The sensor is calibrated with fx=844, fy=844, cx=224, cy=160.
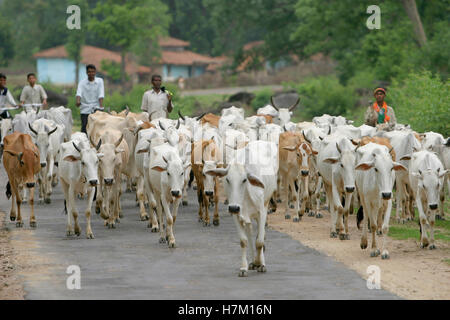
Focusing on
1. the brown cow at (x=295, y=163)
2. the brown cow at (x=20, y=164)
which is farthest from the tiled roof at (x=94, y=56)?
the brown cow at (x=20, y=164)

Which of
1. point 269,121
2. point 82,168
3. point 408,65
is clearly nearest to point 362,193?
point 82,168

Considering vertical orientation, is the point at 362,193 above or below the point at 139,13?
below

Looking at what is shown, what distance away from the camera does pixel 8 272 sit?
10.3 meters

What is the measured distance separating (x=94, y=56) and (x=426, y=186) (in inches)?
2092

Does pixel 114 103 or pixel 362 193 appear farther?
pixel 114 103

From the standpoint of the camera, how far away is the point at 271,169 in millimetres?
11016

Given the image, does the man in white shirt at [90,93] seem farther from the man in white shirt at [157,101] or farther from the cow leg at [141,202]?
the cow leg at [141,202]

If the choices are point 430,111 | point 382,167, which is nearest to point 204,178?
point 382,167

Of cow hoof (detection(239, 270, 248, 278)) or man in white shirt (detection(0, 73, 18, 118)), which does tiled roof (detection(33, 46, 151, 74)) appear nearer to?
man in white shirt (detection(0, 73, 18, 118))

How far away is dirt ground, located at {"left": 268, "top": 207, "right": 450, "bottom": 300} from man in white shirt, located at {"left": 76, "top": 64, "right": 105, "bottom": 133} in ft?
16.3

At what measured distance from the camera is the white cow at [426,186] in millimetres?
12023

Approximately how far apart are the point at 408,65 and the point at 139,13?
76.5ft
